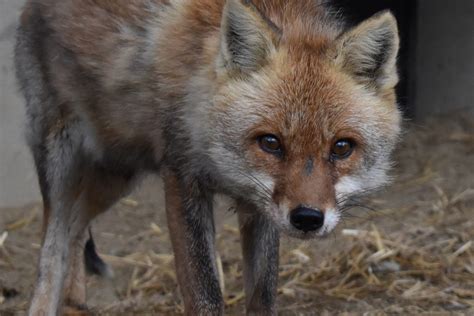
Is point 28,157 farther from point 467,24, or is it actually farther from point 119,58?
point 467,24

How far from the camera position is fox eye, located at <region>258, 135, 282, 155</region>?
4.50 meters

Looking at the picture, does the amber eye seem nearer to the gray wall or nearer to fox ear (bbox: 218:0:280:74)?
fox ear (bbox: 218:0:280:74)

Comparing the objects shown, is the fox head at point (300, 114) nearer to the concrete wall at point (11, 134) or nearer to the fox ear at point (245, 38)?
the fox ear at point (245, 38)

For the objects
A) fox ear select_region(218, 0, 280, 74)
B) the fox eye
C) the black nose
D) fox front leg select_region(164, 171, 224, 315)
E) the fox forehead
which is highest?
fox ear select_region(218, 0, 280, 74)

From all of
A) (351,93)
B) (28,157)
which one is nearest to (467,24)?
(28,157)

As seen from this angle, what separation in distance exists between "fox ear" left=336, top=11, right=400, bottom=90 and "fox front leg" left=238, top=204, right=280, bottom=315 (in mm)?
1043

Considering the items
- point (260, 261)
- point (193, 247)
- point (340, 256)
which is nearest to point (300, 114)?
point (193, 247)

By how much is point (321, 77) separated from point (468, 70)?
16.3 feet

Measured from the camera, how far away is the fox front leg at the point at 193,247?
196 inches

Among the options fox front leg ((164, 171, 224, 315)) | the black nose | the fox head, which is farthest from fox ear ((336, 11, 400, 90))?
fox front leg ((164, 171, 224, 315))

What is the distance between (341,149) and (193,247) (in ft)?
3.27

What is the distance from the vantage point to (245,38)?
4.70 m

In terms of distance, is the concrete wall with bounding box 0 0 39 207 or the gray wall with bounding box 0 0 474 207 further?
the gray wall with bounding box 0 0 474 207

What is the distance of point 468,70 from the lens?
9.23 m
